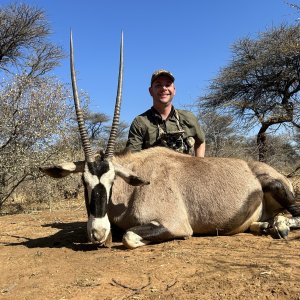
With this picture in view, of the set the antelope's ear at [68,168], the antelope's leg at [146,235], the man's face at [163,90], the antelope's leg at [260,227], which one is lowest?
the antelope's leg at [260,227]

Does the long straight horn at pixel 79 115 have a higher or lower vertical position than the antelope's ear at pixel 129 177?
higher

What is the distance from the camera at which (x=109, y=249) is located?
374 centimetres

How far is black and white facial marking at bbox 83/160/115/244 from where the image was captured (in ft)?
11.5

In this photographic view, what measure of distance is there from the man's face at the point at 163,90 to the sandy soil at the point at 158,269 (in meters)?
2.07

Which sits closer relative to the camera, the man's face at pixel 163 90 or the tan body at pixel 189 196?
the tan body at pixel 189 196

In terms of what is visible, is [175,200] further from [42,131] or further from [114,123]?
[42,131]

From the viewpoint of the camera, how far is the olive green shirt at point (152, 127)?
5.32 metres

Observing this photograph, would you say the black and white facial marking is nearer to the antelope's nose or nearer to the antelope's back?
the antelope's nose

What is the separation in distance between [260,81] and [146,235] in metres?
11.1

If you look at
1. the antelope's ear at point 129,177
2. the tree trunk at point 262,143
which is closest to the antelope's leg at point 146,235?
the antelope's ear at point 129,177

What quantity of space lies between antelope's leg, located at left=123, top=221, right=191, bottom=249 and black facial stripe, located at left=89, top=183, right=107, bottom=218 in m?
0.32

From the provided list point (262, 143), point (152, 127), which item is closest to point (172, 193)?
point (152, 127)

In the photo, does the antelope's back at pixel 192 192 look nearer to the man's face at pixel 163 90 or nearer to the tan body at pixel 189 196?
the tan body at pixel 189 196

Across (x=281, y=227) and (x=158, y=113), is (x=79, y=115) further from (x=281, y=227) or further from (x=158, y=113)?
(x=281, y=227)
